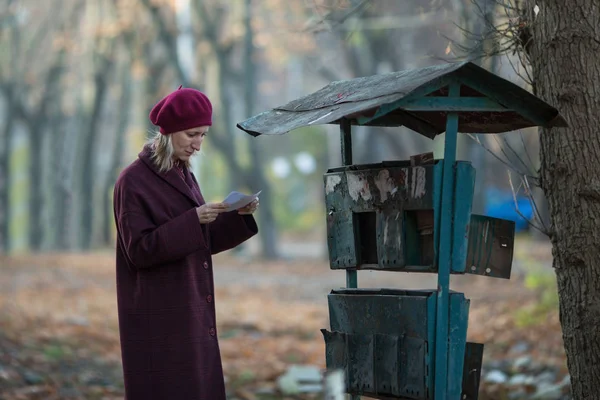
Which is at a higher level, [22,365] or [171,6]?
[171,6]

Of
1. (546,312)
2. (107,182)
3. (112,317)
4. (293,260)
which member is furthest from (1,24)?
(546,312)

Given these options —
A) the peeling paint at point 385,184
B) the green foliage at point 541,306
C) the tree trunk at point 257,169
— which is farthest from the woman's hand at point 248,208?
the tree trunk at point 257,169

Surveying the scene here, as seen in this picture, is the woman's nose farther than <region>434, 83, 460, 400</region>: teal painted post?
Yes

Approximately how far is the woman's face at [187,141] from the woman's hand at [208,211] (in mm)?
302

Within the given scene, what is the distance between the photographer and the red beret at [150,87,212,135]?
4.95 m

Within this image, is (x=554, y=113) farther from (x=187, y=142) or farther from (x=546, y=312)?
(x=546, y=312)

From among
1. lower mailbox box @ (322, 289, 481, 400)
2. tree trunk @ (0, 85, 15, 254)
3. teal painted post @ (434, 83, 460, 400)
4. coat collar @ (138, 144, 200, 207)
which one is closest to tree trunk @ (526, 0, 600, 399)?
lower mailbox box @ (322, 289, 481, 400)

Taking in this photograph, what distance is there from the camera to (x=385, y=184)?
5020 millimetres

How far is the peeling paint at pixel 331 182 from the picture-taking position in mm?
5360

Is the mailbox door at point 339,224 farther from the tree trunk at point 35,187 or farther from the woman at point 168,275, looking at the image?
the tree trunk at point 35,187

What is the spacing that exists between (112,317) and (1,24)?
16.6m

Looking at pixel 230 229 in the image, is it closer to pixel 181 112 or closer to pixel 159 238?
pixel 159 238

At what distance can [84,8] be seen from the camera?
3009 centimetres

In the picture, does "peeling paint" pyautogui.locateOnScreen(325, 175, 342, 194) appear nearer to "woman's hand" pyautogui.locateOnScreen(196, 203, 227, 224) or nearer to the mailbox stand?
the mailbox stand
